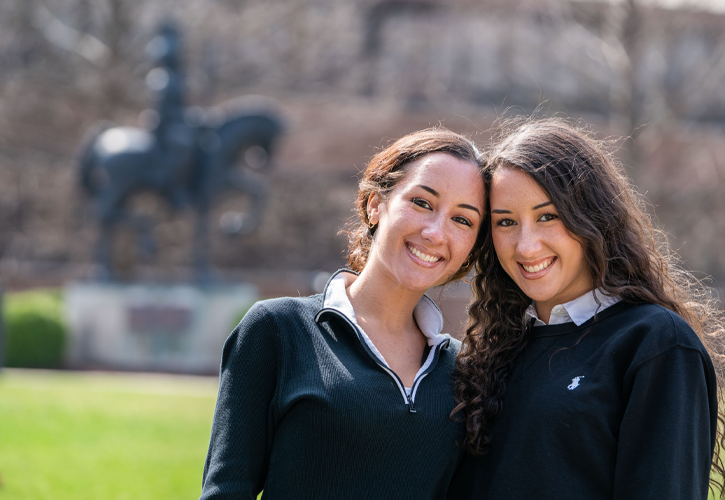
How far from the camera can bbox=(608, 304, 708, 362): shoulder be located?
1858mm

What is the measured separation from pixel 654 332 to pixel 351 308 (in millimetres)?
823

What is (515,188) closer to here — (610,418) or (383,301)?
(383,301)

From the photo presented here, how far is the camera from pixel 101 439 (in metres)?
6.11

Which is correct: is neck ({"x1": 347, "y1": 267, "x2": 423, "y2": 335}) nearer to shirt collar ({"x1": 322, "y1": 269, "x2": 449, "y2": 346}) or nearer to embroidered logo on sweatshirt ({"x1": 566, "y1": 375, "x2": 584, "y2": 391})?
shirt collar ({"x1": 322, "y1": 269, "x2": 449, "y2": 346})

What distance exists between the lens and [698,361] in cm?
184

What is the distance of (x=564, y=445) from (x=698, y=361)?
0.40 m

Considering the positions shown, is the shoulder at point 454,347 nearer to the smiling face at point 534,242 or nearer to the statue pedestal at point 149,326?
the smiling face at point 534,242

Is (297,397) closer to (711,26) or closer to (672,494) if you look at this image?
(672,494)

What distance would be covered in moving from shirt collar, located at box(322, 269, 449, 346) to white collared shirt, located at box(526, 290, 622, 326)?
367mm

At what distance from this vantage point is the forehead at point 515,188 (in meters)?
2.16

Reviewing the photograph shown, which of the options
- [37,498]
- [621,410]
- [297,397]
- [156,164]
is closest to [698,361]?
[621,410]

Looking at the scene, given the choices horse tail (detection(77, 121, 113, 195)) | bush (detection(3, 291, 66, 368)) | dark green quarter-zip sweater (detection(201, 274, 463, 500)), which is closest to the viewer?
dark green quarter-zip sweater (detection(201, 274, 463, 500))

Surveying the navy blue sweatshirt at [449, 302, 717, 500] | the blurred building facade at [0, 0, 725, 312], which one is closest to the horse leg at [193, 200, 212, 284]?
the blurred building facade at [0, 0, 725, 312]

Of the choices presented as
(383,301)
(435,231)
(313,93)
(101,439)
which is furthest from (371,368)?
(313,93)
